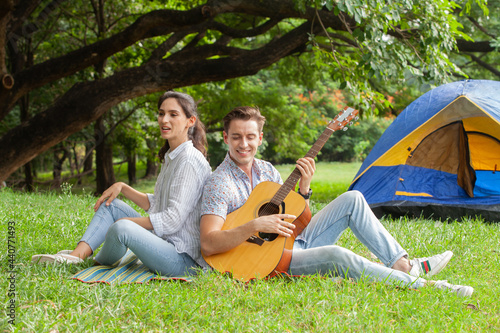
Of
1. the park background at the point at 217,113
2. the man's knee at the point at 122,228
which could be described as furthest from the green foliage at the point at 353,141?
the man's knee at the point at 122,228

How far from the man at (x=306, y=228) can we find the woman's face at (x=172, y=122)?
1.07 feet

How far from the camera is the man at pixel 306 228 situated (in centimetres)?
251

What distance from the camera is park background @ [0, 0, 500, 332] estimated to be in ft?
7.13

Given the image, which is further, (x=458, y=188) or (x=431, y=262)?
(x=458, y=188)

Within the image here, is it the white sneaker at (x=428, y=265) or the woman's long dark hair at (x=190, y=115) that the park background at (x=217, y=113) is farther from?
the woman's long dark hair at (x=190, y=115)

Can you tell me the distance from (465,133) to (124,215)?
14.9ft

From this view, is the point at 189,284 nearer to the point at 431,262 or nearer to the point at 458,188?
the point at 431,262

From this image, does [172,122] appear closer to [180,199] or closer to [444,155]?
[180,199]

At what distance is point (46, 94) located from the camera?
1030cm

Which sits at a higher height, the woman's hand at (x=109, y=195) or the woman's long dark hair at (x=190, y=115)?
the woman's long dark hair at (x=190, y=115)

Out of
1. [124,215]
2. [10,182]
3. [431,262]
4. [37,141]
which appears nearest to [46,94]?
[10,182]

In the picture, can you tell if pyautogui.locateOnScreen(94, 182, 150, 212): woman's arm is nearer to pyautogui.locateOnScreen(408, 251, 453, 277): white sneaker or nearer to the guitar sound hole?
→ the guitar sound hole

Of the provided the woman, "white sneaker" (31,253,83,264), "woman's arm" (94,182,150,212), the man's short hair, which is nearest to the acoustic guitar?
the woman

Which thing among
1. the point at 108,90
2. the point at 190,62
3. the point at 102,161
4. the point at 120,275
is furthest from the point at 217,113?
the point at 120,275
